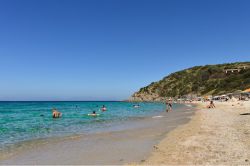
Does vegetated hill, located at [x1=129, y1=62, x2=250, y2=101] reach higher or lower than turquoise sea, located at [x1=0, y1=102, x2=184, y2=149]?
higher

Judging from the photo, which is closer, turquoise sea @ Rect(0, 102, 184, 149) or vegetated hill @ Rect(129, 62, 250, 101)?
turquoise sea @ Rect(0, 102, 184, 149)

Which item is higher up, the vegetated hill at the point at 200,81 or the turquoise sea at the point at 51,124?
the vegetated hill at the point at 200,81

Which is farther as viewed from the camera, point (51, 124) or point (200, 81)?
point (200, 81)

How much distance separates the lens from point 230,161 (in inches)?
383

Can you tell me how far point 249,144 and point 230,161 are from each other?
323cm

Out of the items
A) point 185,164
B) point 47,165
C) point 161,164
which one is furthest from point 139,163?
point 47,165

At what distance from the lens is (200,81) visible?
15750 cm

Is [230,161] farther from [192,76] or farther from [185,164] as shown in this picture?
[192,76]

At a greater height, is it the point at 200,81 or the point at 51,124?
the point at 200,81

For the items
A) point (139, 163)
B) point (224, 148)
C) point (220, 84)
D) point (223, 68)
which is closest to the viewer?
point (139, 163)

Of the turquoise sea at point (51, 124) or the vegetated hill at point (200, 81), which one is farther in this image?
the vegetated hill at point (200, 81)

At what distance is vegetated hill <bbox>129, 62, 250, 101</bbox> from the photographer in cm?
12706

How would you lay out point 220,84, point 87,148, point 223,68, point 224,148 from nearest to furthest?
point 224,148
point 87,148
point 220,84
point 223,68

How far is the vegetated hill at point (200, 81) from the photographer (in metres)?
127
